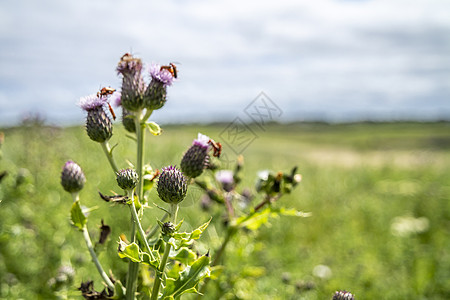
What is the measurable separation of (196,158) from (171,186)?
0.35 m

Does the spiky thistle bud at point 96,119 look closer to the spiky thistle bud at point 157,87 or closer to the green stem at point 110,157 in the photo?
the green stem at point 110,157

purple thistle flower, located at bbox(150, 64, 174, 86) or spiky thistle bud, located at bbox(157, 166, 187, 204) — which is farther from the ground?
purple thistle flower, located at bbox(150, 64, 174, 86)

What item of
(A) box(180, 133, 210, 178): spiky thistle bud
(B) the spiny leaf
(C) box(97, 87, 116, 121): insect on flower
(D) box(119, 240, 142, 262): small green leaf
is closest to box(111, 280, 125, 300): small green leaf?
(D) box(119, 240, 142, 262): small green leaf

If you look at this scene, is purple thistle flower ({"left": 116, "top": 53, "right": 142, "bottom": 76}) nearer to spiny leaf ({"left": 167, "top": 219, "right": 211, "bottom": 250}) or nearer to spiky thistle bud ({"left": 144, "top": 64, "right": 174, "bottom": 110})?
spiky thistle bud ({"left": 144, "top": 64, "right": 174, "bottom": 110})

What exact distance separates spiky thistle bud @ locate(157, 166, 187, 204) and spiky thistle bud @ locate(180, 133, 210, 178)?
265 mm

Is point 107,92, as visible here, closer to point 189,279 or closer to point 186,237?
point 186,237

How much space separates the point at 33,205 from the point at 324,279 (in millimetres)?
3355

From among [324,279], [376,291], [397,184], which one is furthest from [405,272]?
[397,184]

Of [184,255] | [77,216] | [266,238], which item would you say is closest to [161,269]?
[184,255]

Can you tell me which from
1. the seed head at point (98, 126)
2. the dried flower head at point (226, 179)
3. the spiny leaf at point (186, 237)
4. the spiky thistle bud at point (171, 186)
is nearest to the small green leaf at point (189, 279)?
the spiny leaf at point (186, 237)

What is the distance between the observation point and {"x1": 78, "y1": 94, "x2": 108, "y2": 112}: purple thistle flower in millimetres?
1701

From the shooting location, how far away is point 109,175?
18.8 ft

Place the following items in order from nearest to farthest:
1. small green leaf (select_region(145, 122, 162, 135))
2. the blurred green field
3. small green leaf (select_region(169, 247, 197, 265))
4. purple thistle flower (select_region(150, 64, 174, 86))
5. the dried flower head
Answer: small green leaf (select_region(169, 247, 197, 265)), small green leaf (select_region(145, 122, 162, 135)), purple thistle flower (select_region(150, 64, 174, 86)), the dried flower head, the blurred green field

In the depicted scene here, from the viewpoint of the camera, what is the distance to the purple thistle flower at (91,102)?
1.70 m
